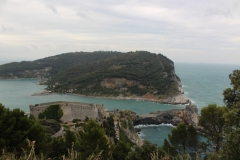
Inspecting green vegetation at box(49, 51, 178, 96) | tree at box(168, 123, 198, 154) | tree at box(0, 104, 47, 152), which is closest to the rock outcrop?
green vegetation at box(49, 51, 178, 96)

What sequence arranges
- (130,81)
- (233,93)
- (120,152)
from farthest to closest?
(130,81), (120,152), (233,93)

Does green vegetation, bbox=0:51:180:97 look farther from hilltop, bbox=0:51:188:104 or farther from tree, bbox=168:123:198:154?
tree, bbox=168:123:198:154

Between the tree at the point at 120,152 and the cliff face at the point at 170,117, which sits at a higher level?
the tree at the point at 120,152

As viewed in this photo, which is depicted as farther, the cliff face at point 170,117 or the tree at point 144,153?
the cliff face at point 170,117

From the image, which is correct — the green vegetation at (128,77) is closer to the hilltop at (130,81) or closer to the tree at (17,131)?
the hilltop at (130,81)

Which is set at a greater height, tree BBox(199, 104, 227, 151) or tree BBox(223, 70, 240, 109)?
tree BBox(223, 70, 240, 109)

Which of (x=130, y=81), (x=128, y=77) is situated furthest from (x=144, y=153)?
(x=128, y=77)

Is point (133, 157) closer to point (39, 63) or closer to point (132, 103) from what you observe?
point (132, 103)

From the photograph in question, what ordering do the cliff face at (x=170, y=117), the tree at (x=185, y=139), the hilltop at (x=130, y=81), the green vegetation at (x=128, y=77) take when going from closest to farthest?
1. the tree at (x=185, y=139)
2. the cliff face at (x=170, y=117)
3. the hilltop at (x=130, y=81)
4. the green vegetation at (x=128, y=77)

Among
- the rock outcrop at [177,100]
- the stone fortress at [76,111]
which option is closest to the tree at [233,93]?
the stone fortress at [76,111]

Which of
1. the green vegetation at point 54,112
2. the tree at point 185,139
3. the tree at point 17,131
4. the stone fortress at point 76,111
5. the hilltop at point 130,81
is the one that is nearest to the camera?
the tree at point 17,131

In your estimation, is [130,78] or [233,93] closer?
[233,93]

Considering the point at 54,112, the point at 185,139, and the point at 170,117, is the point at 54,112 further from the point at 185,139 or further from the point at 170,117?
the point at 170,117

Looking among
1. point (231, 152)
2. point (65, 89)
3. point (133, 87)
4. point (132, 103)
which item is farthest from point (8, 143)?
point (65, 89)
